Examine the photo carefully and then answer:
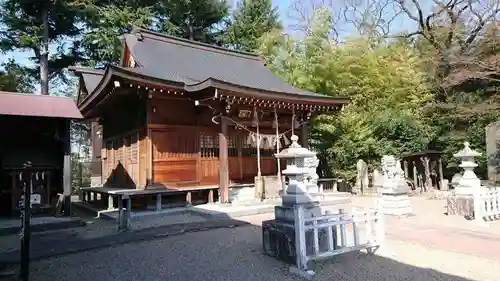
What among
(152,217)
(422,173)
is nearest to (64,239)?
(152,217)

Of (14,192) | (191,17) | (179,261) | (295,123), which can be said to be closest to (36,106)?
(14,192)

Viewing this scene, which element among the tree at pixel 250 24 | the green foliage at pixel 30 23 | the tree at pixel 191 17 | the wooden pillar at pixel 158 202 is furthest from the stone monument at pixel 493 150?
the green foliage at pixel 30 23

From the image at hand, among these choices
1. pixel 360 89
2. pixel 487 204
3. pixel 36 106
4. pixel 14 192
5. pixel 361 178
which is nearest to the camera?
pixel 487 204

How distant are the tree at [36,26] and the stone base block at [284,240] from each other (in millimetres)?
17540

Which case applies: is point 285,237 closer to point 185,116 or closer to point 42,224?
point 42,224

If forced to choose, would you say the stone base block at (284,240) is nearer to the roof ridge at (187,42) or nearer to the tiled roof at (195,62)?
the tiled roof at (195,62)

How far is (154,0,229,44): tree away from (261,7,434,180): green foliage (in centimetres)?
545

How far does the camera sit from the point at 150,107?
955 centimetres

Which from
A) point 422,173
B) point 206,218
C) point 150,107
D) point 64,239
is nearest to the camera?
point 64,239

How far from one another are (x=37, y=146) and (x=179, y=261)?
5635 mm

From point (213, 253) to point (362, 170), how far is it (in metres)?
10.1

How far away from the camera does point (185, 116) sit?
405 inches

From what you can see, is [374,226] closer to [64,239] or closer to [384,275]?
[384,275]

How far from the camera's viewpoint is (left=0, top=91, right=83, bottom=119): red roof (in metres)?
7.13
